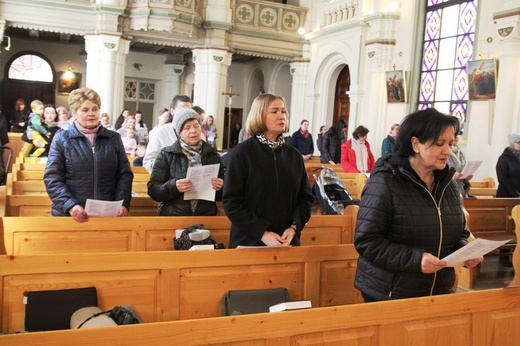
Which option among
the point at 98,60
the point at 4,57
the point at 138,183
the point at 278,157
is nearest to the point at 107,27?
the point at 98,60

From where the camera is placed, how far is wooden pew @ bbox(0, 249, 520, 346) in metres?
1.67

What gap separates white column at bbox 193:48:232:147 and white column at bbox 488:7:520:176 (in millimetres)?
7397

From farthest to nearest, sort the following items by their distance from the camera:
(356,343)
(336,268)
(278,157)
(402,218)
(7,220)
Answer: (7,220), (336,268), (278,157), (402,218), (356,343)

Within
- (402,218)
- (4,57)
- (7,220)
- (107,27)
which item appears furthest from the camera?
(4,57)

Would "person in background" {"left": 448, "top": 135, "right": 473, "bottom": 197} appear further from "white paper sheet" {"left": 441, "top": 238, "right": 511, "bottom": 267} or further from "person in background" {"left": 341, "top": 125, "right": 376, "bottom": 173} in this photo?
"white paper sheet" {"left": 441, "top": 238, "right": 511, "bottom": 267}

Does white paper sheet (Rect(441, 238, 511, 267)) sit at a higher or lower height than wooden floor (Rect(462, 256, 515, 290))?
higher

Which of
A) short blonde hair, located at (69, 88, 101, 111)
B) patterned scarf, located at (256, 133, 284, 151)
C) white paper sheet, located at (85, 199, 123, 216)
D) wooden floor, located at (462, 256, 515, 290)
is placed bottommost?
wooden floor, located at (462, 256, 515, 290)

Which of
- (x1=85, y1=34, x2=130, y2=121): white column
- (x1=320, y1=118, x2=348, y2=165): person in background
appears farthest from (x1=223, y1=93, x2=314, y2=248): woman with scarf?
(x1=85, y1=34, x2=130, y2=121): white column

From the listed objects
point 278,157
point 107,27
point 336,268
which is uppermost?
point 107,27

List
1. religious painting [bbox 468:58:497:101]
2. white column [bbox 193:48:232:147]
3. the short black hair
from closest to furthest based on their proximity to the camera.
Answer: the short black hair < religious painting [bbox 468:58:497:101] < white column [bbox 193:48:232:147]

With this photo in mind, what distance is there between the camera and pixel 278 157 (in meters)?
2.92

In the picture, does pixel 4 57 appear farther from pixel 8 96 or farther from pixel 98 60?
pixel 98 60

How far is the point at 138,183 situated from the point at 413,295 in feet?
13.7

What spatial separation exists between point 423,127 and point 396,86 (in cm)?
1022
